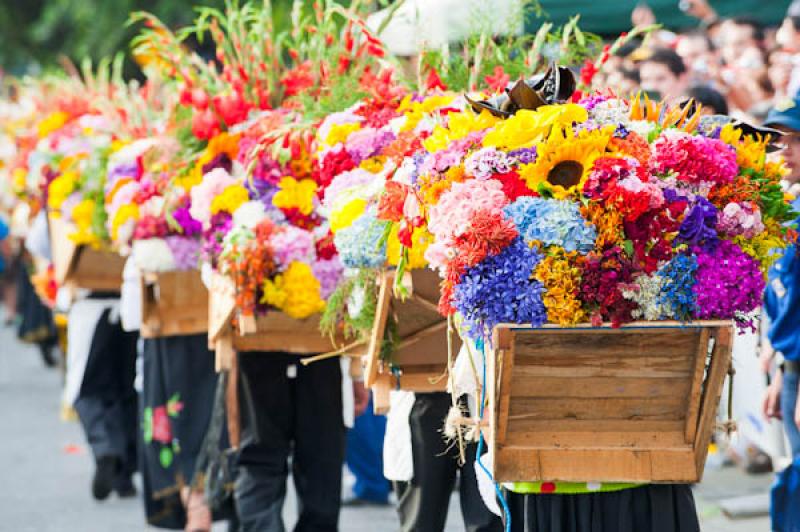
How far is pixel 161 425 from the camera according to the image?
695cm

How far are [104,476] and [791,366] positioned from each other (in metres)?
4.26

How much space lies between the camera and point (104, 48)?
64.0 feet

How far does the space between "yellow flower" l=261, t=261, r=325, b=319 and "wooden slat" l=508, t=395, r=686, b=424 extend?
1.91m

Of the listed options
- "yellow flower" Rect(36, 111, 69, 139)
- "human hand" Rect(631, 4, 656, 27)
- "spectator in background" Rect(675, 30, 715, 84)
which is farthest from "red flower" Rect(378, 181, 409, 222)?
"human hand" Rect(631, 4, 656, 27)

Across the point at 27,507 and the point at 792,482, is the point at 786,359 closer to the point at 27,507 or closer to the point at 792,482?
the point at 792,482

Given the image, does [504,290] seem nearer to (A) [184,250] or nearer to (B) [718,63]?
(A) [184,250]

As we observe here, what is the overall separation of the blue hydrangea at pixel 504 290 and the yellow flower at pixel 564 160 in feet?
0.67

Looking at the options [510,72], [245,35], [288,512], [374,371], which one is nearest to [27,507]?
[288,512]

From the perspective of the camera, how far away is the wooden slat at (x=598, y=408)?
3.84 metres

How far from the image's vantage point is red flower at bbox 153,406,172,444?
22.8 feet

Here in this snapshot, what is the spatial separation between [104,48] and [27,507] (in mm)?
12424

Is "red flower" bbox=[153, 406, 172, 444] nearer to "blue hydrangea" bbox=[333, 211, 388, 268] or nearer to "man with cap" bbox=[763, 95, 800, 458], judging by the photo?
"blue hydrangea" bbox=[333, 211, 388, 268]

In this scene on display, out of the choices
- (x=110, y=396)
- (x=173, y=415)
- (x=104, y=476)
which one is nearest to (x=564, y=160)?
(x=173, y=415)

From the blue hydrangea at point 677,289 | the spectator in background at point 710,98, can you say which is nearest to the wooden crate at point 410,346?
the blue hydrangea at point 677,289
